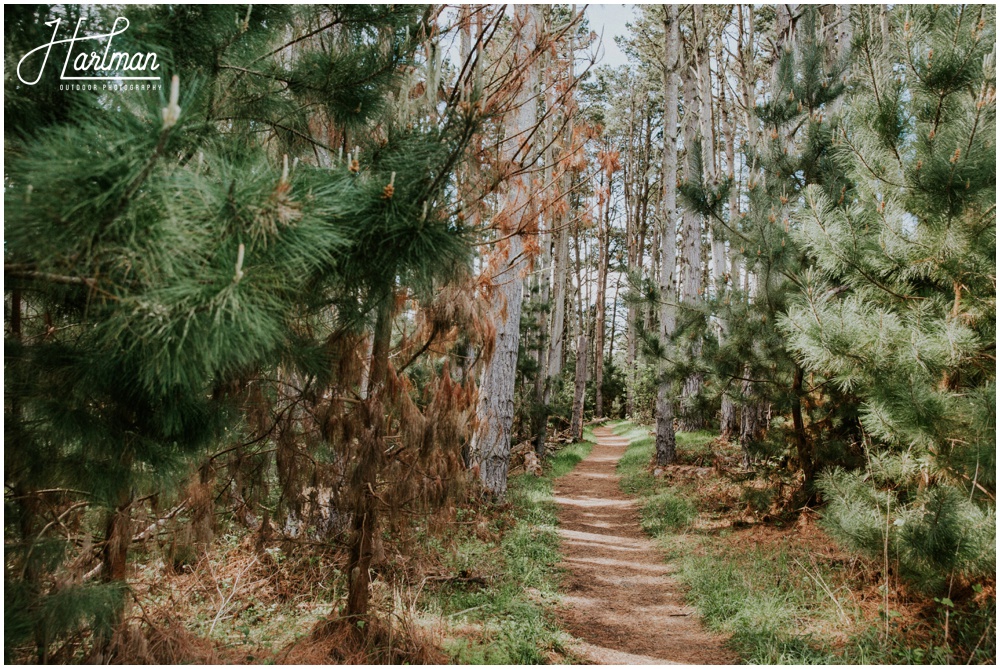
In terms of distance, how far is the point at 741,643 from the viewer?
Answer: 3832mm

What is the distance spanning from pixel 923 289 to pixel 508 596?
394 centimetres

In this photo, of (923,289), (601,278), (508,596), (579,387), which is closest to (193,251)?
(508,596)

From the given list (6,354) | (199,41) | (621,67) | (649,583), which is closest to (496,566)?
(649,583)

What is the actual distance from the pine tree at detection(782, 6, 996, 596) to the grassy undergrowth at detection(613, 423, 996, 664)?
0.40m

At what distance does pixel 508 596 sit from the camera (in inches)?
185

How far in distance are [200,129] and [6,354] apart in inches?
44.4

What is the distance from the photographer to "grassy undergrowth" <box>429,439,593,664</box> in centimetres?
371

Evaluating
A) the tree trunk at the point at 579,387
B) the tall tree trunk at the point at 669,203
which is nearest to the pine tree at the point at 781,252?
the tall tree trunk at the point at 669,203

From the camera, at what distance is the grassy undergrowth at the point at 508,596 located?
146 inches

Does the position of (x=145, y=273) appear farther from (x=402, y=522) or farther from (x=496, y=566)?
(x=496, y=566)

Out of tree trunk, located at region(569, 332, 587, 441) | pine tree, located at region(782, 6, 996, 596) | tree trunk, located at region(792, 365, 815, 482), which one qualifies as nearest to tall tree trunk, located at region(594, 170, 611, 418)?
tree trunk, located at region(569, 332, 587, 441)

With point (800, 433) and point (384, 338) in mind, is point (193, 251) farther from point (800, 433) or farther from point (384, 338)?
point (800, 433)

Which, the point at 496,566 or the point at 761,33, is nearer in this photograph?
the point at 496,566

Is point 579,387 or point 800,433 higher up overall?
point 579,387
